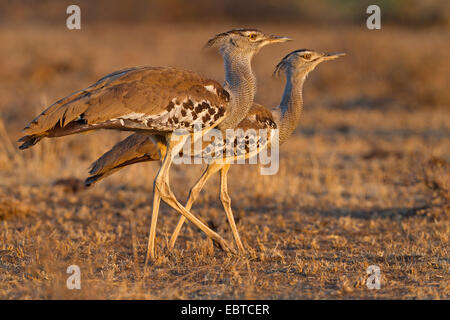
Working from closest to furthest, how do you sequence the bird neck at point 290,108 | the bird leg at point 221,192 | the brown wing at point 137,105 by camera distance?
the brown wing at point 137,105
the bird leg at point 221,192
the bird neck at point 290,108

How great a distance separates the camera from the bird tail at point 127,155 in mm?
5293

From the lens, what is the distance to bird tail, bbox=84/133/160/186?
5293mm

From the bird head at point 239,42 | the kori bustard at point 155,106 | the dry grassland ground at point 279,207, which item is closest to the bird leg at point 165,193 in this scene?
the kori bustard at point 155,106

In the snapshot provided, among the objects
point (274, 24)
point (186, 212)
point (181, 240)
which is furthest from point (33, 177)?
point (274, 24)

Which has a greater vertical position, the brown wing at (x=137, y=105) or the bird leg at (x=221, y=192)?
the brown wing at (x=137, y=105)

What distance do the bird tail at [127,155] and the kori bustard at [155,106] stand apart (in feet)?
1.03

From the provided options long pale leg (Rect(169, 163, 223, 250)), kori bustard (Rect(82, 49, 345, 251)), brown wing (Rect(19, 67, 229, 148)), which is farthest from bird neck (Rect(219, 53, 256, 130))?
long pale leg (Rect(169, 163, 223, 250))

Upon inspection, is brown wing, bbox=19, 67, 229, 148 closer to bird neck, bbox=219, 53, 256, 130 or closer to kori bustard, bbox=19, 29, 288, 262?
kori bustard, bbox=19, 29, 288, 262

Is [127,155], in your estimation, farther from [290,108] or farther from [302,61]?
[302,61]

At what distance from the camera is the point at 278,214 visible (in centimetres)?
662

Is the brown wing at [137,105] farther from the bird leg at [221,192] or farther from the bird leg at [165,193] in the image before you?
the bird leg at [221,192]

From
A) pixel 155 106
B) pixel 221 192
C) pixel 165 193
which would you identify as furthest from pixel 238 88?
pixel 221 192

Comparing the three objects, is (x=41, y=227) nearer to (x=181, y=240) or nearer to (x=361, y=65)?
(x=181, y=240)
